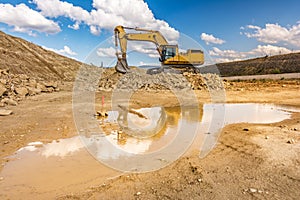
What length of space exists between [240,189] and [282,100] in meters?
12.4

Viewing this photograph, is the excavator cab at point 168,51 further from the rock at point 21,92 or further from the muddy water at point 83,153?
the muddy water at point 83,153

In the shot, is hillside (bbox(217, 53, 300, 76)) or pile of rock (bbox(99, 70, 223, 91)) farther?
hillside (bbox(217, 53, 300, 76))

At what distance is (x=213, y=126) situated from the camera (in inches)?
317

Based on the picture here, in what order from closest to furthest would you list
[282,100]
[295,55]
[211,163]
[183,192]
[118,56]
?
[183,192] → [211,163] → [282,100] → [118,56] → [295,55]

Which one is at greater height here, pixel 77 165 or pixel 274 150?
pixel 274 150

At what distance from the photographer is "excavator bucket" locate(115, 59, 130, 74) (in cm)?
1850

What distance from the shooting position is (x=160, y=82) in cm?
1920

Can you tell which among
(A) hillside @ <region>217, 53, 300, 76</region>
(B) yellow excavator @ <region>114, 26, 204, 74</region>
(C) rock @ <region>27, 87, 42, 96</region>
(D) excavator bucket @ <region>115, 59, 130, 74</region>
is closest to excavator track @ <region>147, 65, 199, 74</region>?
(B) yellow excavator @ <region>114, 26, 204, 74</region>

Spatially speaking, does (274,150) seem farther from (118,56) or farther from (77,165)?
(118,56)

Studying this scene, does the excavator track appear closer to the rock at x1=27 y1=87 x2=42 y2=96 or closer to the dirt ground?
the rock at x1=27 y1=87 x2=42 y2=96

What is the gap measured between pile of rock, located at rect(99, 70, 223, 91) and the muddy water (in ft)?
29.6

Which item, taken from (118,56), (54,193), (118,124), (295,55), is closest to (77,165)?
(54,193)

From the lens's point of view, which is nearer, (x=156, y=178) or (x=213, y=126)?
(x=156, y=178)

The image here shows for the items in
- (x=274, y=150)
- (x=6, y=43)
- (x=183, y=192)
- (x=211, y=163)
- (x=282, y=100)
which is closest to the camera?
(x=183, y=192)
